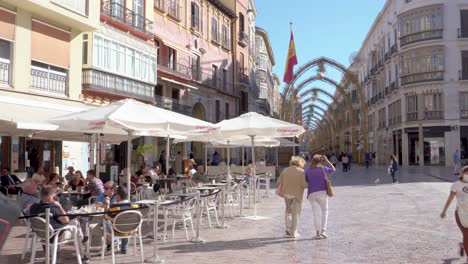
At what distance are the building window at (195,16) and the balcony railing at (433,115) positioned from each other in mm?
23090

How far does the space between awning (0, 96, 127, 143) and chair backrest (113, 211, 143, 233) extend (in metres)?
4.10

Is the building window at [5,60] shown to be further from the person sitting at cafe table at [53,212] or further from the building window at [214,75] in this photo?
the building window at [214,75]

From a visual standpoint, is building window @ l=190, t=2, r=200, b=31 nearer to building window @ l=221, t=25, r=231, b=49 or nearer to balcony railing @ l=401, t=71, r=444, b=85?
building window @ l=221, t=25, r=231, b=49

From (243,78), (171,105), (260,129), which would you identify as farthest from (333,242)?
(243,78)

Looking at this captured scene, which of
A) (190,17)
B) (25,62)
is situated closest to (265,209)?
(25,62)

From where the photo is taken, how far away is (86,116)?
9672 mm

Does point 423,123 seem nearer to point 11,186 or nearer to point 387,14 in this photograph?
point 387,14

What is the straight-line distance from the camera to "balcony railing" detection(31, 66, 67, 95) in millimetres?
18344

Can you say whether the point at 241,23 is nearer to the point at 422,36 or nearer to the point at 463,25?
the point at 422,36

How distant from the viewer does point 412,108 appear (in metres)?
47.1

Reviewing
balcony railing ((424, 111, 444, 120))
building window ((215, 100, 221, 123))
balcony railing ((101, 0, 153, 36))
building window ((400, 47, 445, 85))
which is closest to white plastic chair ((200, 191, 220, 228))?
balcony railing ((101, 0, 153, 36))

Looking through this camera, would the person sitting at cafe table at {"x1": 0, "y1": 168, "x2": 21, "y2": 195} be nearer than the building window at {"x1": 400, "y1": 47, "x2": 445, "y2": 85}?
Yes

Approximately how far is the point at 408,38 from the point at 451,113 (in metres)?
8.30

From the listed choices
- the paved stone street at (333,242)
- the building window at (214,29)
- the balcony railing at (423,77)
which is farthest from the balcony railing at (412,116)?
the paved stone street at (333,242)
